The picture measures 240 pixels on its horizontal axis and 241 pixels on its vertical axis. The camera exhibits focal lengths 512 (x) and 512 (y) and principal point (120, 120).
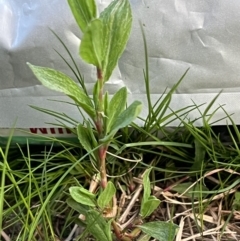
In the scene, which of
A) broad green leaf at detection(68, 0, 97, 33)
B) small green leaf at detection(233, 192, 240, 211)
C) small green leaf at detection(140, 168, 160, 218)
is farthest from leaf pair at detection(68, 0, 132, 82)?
small green leaf at detection(233, 192, 240, 211)

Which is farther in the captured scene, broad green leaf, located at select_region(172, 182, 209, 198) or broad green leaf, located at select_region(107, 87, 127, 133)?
broad green leaf, located at select_region(172, 182, 209, 198)

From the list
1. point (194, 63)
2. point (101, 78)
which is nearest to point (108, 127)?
point (101, 78)

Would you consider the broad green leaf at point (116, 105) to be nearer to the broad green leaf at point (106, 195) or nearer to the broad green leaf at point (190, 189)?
the broad green leaf at point (106, 195)

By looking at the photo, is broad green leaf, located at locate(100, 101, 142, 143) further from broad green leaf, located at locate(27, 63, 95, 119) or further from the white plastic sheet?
the white plastic sheet

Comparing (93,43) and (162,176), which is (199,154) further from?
(93,43)

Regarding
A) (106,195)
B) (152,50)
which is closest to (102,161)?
(106,195)

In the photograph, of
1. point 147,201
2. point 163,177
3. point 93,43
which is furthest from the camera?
point 163,177
